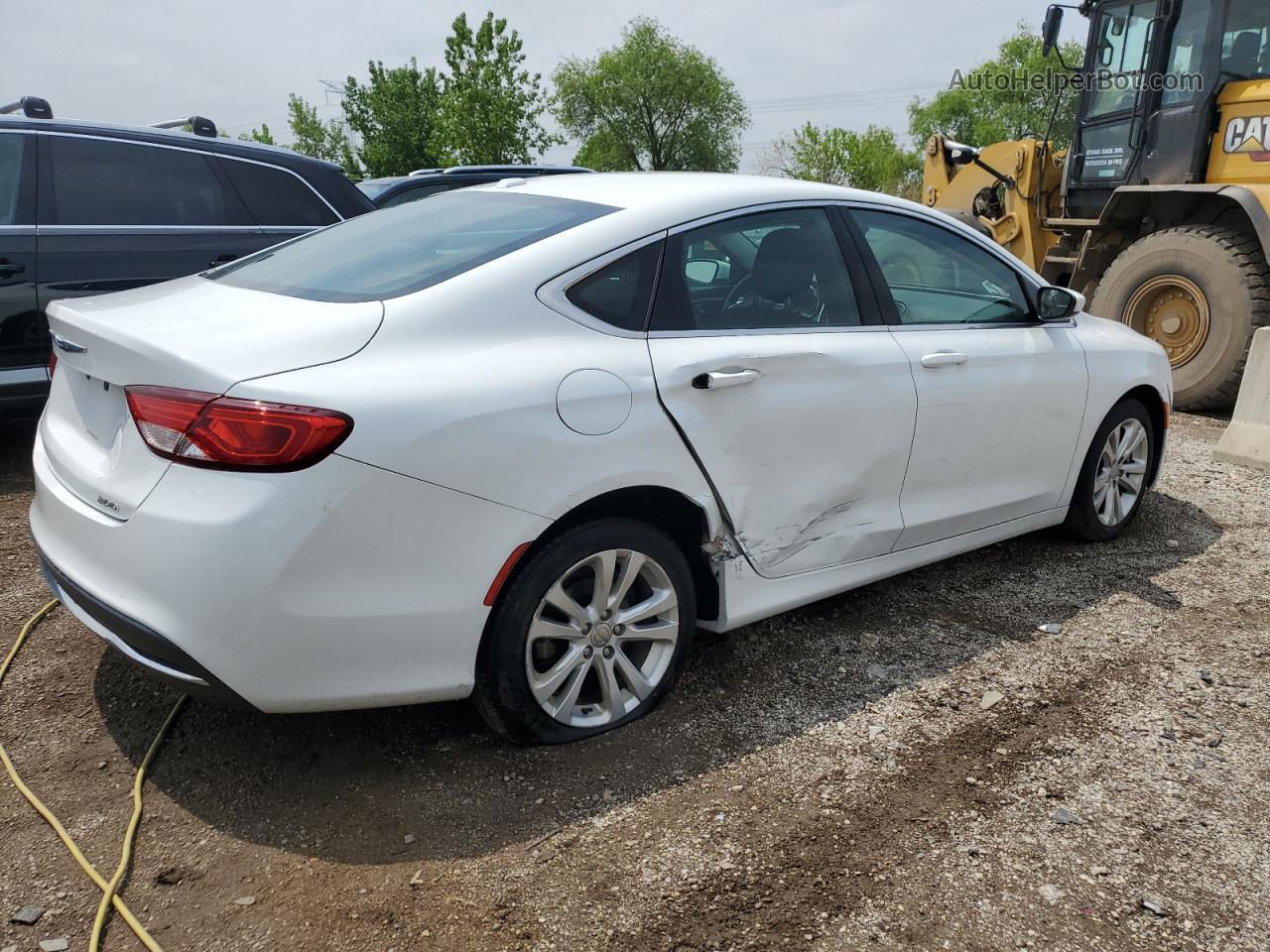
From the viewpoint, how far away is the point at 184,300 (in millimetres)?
2809

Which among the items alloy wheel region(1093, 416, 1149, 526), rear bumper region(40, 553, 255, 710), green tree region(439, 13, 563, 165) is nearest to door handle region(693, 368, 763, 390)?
rear bumper region(40, 553, 255, 710)

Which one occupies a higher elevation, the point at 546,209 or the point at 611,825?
the point at 546,209

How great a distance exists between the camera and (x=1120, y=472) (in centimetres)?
474

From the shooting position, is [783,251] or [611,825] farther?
[783,251]

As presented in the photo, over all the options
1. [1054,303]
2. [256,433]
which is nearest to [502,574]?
[256,433]

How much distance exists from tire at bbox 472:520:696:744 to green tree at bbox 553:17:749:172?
220 feet

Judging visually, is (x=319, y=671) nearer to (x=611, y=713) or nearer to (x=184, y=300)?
(x=611, y=713)

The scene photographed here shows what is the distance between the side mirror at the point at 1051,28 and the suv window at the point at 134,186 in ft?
20.3

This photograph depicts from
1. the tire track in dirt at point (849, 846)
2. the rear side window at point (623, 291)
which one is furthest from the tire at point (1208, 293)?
the rear side window at point (623, 291)

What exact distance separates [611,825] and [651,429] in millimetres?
1048

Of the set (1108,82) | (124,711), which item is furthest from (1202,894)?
(1108,82)

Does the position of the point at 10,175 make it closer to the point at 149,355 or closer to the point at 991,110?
the point at 149,355

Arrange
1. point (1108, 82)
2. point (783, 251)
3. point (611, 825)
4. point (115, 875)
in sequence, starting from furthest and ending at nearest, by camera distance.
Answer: point (1108, 82), point (783, 251), point (611, 825), point (115, 875)

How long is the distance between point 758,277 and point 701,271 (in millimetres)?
288
